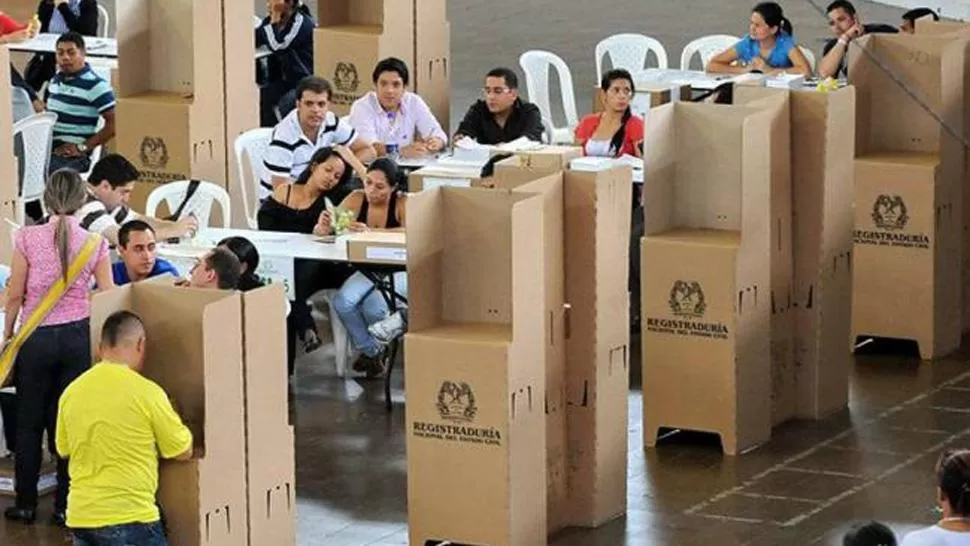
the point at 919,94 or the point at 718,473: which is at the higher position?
the point at 919,94

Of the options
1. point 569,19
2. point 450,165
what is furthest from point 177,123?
point 569,19

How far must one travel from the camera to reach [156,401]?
8008 millimetres

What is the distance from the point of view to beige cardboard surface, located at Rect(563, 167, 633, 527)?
935 centimetres

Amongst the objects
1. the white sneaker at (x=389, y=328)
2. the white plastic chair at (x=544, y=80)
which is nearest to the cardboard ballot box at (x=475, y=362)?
the white sneaker at (x=389, y=328)

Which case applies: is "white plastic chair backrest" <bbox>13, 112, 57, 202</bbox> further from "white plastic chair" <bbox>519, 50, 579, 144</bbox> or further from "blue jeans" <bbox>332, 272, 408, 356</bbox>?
"white plastic chair" <bbox>519, 50, 579, 144</bbox>

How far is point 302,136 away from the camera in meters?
12.8

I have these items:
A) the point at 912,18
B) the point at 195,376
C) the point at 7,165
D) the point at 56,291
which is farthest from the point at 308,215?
the point at 912,18

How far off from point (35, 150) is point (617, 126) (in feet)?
10.3

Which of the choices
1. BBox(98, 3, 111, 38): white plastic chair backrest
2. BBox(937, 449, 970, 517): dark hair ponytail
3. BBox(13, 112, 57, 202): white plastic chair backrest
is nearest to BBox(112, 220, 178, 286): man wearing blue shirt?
BBox(937, 449, 970, 517): dark hair ponytail

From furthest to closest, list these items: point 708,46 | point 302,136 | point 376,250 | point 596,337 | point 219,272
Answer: point 708,46, point 302,136, point 376,250, point 596,337, point 219,272

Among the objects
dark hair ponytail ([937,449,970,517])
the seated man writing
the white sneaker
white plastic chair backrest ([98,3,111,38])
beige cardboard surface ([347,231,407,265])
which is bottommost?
the white sneaker

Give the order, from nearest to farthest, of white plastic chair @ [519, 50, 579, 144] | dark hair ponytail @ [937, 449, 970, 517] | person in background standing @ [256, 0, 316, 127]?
dark hair ponytail @ [937, 449, 970, 517] < white plastic chair @ [519, 50, 579, 144] < person in background standing @ [256, 0, 316, 127]

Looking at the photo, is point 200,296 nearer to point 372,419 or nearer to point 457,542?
point 457,542

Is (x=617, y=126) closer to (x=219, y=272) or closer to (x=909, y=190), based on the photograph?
(x=909, y=190)
